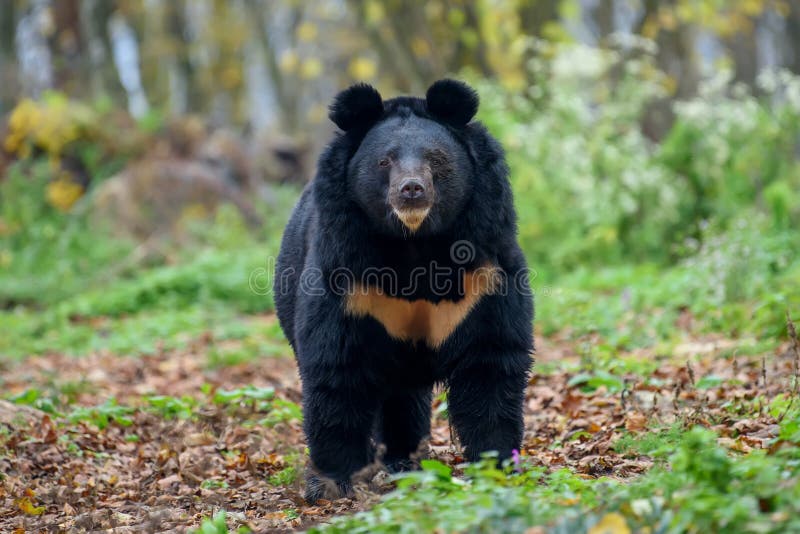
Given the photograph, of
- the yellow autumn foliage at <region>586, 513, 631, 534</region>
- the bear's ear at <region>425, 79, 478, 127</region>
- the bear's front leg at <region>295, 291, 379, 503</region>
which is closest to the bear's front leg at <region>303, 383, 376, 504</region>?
the bear's front leg at <region>295, 291, 379, 503</region>

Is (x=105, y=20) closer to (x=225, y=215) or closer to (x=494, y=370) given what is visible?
(x=225, y=215)

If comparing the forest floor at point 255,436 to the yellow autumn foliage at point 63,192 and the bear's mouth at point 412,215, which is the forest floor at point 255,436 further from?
the yellow autumn foliage at point 63,192

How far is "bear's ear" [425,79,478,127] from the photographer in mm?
4941

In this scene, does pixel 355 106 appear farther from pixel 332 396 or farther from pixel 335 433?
pixel 335 433

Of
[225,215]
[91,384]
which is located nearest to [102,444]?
[91,384]

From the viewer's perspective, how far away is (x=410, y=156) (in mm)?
4742

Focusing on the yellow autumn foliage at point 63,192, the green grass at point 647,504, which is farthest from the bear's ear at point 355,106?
the yellow autumn foliage at point 63,192

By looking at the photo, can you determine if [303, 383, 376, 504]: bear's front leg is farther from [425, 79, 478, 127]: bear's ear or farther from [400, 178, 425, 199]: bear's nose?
[425, 79, 478, 127]: bear's ear

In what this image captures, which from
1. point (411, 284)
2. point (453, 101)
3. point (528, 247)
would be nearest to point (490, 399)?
point (411, 284)

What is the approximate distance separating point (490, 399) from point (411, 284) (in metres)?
0.64

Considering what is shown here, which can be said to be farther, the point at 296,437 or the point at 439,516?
the point at 296,437

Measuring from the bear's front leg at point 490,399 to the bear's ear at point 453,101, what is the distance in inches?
44.5

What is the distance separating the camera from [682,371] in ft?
22.8

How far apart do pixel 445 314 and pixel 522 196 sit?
853 cm
